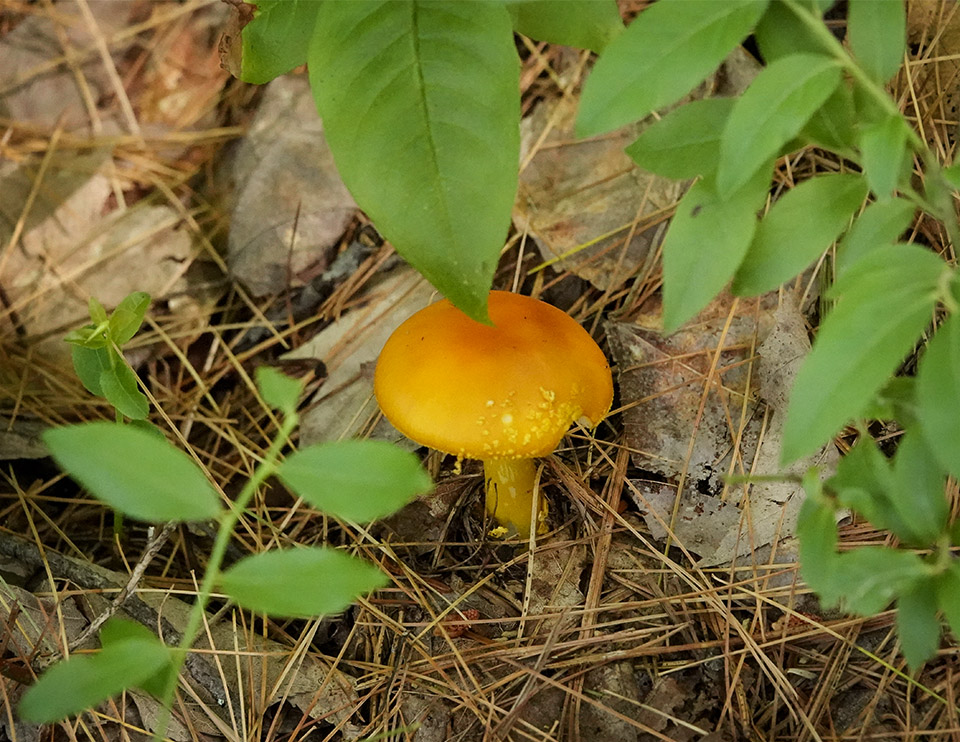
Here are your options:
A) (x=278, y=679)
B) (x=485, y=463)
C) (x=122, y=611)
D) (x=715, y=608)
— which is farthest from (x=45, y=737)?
(x=715, y=608)

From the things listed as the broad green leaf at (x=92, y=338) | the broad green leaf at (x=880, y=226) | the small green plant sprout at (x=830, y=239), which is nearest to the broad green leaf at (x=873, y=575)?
the small green plant sprout at (x=830, y=239)

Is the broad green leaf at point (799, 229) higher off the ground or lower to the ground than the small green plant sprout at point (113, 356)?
higher

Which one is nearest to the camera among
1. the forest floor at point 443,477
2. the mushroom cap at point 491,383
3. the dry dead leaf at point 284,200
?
the mushroom cap at point 491,383

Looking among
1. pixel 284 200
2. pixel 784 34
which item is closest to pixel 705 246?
pixel 784 34

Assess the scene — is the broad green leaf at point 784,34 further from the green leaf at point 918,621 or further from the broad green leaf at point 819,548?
the green leaf at point 918,621

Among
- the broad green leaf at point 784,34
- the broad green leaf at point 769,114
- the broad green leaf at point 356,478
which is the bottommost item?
the broad green leaf at point 356,478

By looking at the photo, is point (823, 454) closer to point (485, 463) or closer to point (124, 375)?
point (485, 463)
